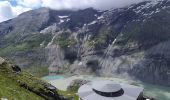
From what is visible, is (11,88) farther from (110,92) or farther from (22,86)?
(110,92)

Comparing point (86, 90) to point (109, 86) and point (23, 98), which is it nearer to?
point (109, 86)

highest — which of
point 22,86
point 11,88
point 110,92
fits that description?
point 11,88

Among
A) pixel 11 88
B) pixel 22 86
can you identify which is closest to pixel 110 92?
pixel 22 86

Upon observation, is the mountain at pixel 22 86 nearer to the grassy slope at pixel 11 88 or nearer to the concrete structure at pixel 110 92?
the grassy slope at pixel 11 88

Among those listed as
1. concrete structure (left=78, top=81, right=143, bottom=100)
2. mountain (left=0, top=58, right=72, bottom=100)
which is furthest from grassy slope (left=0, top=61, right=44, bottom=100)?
concrete structure (left=78, top=81, right=143, bottom=100)

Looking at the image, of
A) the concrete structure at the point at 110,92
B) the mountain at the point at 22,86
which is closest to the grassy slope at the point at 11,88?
the mountain at the point at 22,86

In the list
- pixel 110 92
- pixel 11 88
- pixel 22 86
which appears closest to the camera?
pixel 11 88

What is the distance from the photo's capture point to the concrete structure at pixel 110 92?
127m

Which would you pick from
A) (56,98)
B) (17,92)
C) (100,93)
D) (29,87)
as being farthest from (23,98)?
(100,93)

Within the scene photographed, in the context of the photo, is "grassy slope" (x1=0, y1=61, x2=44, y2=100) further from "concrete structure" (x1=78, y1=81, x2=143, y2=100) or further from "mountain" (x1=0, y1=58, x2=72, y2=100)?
"concrete structure" (x1=78, y1=81, x2=143, y2=100)

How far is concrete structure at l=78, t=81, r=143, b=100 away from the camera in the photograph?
417ft

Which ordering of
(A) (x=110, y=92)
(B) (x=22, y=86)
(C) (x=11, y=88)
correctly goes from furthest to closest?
(A) (x=110, y=92) < (B) (x=22, y=86) < (C) (x=11, y=88)

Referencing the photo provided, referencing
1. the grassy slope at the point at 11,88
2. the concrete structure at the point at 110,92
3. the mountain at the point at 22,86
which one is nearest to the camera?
the grassy slope at the point at 11,88

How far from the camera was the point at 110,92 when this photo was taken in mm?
127750
